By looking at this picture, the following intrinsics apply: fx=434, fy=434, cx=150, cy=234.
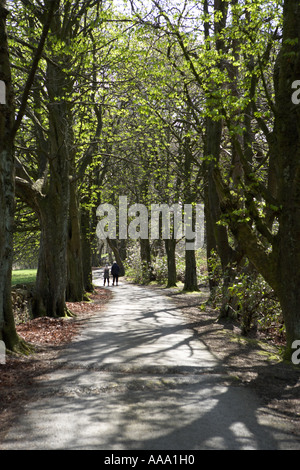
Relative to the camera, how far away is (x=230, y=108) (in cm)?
969

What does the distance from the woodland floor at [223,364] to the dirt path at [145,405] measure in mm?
162

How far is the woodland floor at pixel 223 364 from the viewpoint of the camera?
5.94m

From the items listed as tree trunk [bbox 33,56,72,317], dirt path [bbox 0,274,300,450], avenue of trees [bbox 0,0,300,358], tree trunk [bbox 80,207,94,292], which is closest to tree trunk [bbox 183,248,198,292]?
avenue of trees [bbox 0,0,300,358]

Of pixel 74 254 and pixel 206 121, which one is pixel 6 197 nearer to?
pixel 206 121

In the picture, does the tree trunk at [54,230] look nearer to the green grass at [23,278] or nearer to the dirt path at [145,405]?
the dirt path at [145,405]

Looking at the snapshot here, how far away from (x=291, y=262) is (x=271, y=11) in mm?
5613

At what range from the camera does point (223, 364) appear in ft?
27.3

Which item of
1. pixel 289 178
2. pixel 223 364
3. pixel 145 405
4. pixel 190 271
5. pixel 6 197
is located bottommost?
pixel 223 364

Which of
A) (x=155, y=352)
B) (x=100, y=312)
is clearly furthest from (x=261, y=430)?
(x=100, y=312)

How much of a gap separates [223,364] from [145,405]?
296 cm

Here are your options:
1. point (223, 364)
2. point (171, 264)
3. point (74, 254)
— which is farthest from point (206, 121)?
point (171, 264)

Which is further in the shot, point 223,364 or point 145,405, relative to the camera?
point 223,364

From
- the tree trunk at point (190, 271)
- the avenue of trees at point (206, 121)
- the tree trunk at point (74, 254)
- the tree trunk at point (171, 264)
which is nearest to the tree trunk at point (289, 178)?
the avenue of trees at point (206, 121)
